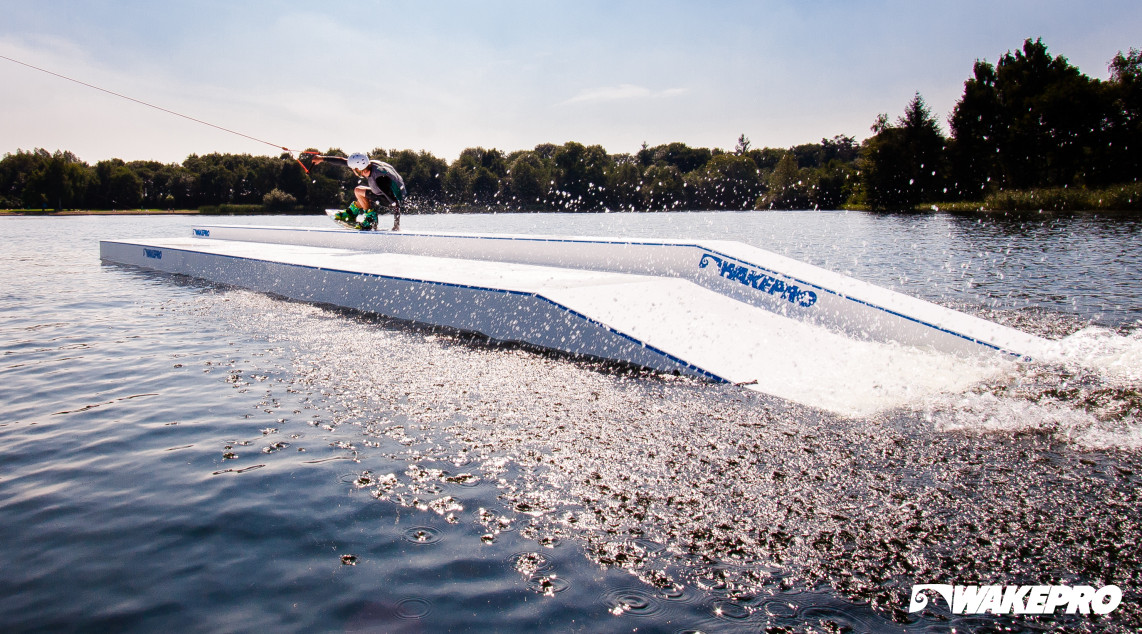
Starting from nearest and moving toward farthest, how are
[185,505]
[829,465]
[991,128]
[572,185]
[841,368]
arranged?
[185,505] → [829,465] → [841,368] → [991,128] → [572,185]

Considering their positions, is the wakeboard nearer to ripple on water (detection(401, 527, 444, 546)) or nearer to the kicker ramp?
the kicker ramp

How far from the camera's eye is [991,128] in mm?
60594

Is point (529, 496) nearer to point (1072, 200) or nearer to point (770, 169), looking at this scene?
point (1072, 200)

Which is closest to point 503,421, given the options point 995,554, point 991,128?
point 995,554

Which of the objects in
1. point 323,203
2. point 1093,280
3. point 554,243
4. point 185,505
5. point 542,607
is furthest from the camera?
point 323,203

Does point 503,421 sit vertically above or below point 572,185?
below

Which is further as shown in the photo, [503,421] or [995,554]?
[503,421]

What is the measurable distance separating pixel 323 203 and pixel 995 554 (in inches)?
4067

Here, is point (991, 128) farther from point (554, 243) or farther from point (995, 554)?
point (995, 554)

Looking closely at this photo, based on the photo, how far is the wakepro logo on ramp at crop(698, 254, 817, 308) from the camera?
6.43 m

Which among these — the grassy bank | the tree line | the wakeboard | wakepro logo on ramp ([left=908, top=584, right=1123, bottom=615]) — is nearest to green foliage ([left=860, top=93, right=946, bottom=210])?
the tree line

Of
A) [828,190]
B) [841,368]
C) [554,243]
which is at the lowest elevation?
[841,368]

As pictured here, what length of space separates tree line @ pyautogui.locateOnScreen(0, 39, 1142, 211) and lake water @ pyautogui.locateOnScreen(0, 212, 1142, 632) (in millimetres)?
8024

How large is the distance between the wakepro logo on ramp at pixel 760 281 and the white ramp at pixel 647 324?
246mm
